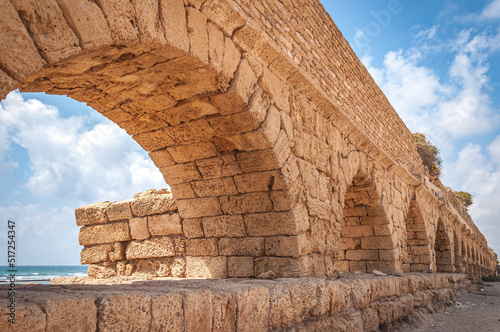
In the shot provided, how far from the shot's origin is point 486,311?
7770 mm

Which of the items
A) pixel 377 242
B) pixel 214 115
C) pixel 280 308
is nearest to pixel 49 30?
pixel 214 115

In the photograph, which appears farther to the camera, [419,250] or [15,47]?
[419,250]

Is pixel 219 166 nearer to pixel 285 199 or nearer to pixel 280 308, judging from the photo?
pixel 285 199

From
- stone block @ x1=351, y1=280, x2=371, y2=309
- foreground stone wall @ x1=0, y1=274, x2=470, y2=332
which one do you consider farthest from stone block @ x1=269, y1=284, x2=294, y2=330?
stone block @ x1=351, y1=280, x2=371, y2=309

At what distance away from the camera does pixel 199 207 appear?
4707 millimetres

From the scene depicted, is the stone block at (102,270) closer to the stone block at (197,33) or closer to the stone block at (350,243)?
the stone block at (197,33)

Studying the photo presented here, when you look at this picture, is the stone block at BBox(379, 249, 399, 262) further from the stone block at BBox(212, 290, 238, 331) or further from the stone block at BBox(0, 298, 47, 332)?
the stone block at BBox(0, 298, 47, 332)

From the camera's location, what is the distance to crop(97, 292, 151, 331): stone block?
70.8 inches

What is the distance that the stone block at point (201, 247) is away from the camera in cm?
462

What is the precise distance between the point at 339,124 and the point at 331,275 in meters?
2.15

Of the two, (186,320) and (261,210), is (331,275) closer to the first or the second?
(261,210)

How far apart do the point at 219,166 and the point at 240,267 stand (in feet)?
3.90

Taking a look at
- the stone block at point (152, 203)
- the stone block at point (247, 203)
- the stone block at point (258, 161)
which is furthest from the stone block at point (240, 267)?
the stone block at point (152, 203)

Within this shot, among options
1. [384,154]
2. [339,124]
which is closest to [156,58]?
[339,124]
